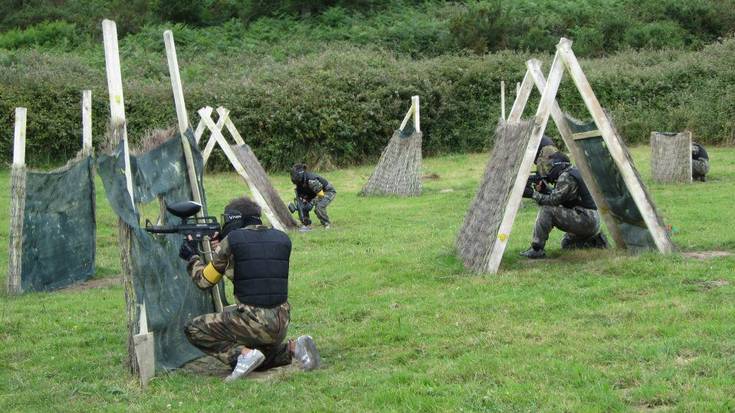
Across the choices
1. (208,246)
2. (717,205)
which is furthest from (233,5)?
(208,246)

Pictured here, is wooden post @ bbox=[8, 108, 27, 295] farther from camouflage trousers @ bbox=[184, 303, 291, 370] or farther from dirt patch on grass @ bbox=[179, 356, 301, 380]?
camouflage trousers @ bbox=[184, 303, 291, 370]

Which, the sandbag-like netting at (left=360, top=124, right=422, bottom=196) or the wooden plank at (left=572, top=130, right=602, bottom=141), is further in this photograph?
the sandbag-like netting at (left=360, top=124, right=422, bottom=196)

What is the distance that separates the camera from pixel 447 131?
3080 centimetres

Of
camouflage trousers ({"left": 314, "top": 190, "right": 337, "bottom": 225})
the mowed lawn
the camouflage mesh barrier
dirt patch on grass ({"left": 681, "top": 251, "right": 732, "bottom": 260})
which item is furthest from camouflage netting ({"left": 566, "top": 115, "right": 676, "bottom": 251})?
camouflage trousers ({"left": 314, "top": 190, "right": 337, "bottom": 225})

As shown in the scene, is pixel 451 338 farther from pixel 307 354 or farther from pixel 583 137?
pixel 583 137

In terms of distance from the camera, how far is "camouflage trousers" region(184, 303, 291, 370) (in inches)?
299

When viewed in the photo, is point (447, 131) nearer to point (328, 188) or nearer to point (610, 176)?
point (328, 188)

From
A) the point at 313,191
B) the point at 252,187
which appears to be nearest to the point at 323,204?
the point at 313,191

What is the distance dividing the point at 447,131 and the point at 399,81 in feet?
7.41

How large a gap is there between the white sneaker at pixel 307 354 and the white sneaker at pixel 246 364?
32cm

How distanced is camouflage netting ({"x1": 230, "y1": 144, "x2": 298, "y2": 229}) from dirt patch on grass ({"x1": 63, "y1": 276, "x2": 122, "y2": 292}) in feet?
11.7

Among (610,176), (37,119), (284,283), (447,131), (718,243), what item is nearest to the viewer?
(284,283)

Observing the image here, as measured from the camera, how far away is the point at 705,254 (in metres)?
11.2

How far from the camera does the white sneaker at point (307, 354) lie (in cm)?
761
